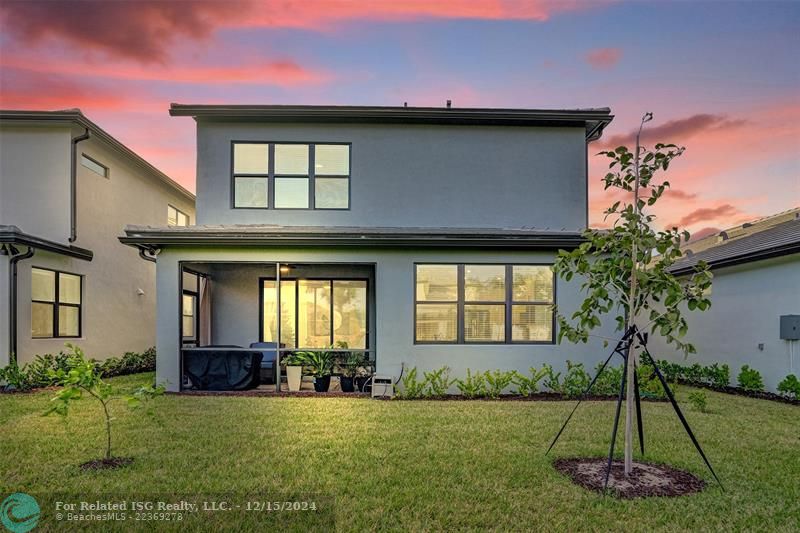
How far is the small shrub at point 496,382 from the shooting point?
9.55 metres

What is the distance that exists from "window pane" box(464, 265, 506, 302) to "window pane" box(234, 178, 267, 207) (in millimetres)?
4642

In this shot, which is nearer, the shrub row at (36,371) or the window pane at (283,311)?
the shrub row at (36,371)

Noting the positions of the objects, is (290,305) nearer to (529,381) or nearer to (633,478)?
(529,381)

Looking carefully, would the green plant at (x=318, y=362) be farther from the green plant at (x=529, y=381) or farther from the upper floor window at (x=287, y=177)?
the green plant at (x=529, y=381)

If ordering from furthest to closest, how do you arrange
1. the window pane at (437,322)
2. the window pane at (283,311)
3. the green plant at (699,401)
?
the window pane at (283,311), the window pane at (437,322), the green plant at (699,401)

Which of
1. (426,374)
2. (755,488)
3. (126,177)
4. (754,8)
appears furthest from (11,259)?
(754,8)

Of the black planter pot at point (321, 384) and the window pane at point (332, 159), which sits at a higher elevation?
the window pane at point (332, 159)

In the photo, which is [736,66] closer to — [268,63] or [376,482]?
[268,63]

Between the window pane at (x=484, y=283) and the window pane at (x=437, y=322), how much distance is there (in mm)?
453

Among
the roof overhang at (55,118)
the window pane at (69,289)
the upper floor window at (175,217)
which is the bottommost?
the window pane at (69,289)

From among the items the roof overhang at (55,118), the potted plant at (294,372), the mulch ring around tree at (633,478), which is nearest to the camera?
the mulch ring around tree at (633,478)

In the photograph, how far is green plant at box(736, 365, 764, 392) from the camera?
1034 cm

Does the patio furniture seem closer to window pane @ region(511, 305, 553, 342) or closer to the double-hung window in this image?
the double-hung window

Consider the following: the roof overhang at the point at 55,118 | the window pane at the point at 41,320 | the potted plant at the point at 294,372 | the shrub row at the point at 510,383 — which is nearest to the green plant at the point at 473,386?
the shrub row at the point at 510,383
